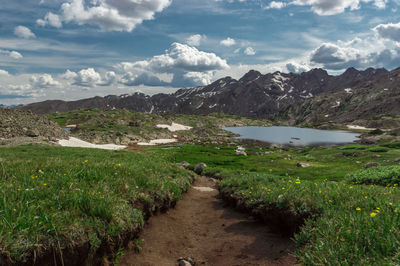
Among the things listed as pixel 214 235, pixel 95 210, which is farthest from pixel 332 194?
pixel 95 210

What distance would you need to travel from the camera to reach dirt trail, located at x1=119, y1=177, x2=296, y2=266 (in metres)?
8.05

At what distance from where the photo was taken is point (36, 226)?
220 inches

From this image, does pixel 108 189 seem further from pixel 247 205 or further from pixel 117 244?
pixel 247 205

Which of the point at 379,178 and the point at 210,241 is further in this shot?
the point at 379,178

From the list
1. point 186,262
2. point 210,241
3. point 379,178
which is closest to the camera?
point 186,262

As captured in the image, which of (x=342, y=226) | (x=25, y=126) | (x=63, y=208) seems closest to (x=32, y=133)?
(x=25, y=126)

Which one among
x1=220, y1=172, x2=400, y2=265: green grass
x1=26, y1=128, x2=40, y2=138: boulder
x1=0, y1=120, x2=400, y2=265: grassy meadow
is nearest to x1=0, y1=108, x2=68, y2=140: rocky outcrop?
x1=26, y1=128, x2=40, y2=138: boulder

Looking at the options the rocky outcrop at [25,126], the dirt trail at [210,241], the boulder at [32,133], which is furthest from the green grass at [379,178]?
the rocky outcrop at [25,126]

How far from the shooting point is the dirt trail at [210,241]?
8.05 metres

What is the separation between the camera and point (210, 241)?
33.5 feet

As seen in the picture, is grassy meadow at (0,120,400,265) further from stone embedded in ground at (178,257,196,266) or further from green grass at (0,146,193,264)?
stone embedded in ground at (178,257,196,266)

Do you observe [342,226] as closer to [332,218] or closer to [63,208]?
[332,218]

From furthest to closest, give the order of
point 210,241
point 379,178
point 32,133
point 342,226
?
1. point 32,133
2. point 379,178
3. point 210,241
4. point 342,226

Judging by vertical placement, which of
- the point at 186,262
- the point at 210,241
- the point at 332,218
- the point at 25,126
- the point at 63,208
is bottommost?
the point at 210,241
